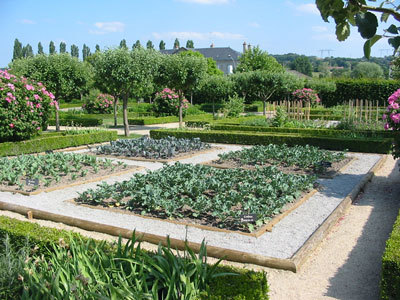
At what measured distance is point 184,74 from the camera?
19531mm

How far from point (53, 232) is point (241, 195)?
3590 mm

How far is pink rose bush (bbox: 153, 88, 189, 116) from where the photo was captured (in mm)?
26672

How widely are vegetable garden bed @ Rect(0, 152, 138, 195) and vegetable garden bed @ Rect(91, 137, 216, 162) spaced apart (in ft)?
5.39

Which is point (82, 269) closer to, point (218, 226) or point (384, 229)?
point (218, 226)

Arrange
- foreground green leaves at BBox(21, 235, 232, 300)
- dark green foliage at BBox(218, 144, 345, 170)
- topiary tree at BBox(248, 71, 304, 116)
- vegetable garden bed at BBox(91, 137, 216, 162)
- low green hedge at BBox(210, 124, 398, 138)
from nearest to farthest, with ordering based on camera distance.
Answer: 1. foreground green leaves at BBox(21, 235, 232, 300)
2. dark green foliage at BBox(218, 144, 345, 170)
3. vegetable garden bed at BBox(91, 137, 216, 162)
4. low green hedge at BBox(210, 124, 398, 138)
5. topiary tree at BBox(248, 71, 304, 116)

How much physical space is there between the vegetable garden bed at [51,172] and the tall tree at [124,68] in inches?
250

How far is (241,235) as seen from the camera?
6012 mm

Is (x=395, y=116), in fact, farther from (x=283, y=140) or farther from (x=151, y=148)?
(x=151, y=148)

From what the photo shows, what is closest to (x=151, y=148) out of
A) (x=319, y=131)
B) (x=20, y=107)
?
(x=20, y=107)

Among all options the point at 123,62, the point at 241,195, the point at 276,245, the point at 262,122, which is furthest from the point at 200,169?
the point at 262,122

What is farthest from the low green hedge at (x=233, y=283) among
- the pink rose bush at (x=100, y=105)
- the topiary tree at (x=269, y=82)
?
the pink rose bush at (x=100, y=105)

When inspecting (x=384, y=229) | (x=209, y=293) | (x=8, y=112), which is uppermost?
(x=8, y=112)

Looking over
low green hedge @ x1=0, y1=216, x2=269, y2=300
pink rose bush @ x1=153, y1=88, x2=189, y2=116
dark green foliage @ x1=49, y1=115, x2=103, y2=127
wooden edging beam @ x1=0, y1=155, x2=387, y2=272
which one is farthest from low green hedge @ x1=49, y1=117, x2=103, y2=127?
low green hedge @ x1=0, y1=216, x2=269, y2=300

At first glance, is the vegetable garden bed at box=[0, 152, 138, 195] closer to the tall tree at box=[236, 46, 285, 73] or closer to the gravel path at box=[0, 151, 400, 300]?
the gravel path at box=[0, 151, 400, 300]
